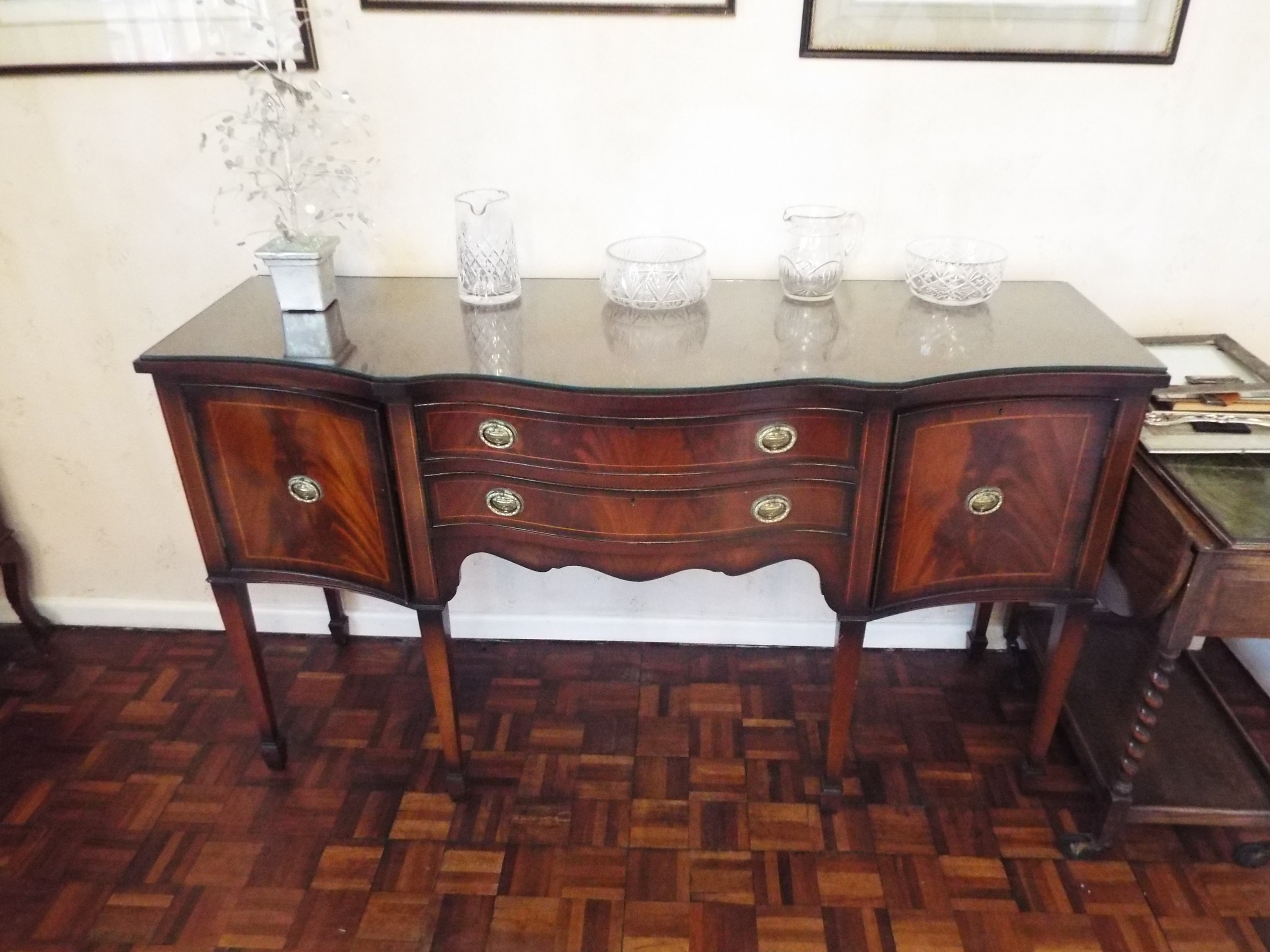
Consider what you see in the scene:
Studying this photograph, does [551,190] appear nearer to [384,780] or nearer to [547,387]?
[547,387]

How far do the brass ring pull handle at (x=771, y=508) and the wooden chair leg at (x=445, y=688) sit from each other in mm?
559

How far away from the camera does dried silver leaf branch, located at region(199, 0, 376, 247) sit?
1550 mm

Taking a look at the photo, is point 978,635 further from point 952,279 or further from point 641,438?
point 641,438

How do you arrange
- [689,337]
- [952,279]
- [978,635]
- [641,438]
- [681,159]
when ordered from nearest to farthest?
[641,438] → [689,337] → [952,279] → [681,159] → [978,635]

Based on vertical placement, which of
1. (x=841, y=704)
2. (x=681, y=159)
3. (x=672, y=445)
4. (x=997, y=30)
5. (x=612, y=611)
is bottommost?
(x=612, y=611)

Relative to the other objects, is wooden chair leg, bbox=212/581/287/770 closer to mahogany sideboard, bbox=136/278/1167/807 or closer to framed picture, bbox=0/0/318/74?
mahogany sideboard, bbox=136/278/1167/807

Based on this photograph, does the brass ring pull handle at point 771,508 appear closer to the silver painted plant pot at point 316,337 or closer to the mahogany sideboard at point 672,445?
the mahogany sideboard at point 672,445

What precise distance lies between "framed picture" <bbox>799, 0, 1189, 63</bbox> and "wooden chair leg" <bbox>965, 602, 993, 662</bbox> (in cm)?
112

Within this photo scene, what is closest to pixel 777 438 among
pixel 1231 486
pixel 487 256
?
pixel 487 256

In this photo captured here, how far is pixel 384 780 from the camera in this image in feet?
5.82

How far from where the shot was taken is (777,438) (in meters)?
1.33

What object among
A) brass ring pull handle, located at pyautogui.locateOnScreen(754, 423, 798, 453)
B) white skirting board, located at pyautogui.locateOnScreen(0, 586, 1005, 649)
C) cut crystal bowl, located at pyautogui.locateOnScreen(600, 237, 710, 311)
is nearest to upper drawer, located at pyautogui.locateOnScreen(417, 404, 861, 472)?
brass ring pull handle, located at pyautogui.locateOnScreen(754, 423, 798, 453)

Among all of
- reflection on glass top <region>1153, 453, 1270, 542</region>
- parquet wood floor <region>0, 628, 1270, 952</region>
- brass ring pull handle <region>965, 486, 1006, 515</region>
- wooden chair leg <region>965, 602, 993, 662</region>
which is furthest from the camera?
wooden chair leg <region>965, 602, 993, 662</region>

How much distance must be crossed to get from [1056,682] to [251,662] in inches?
58.3
